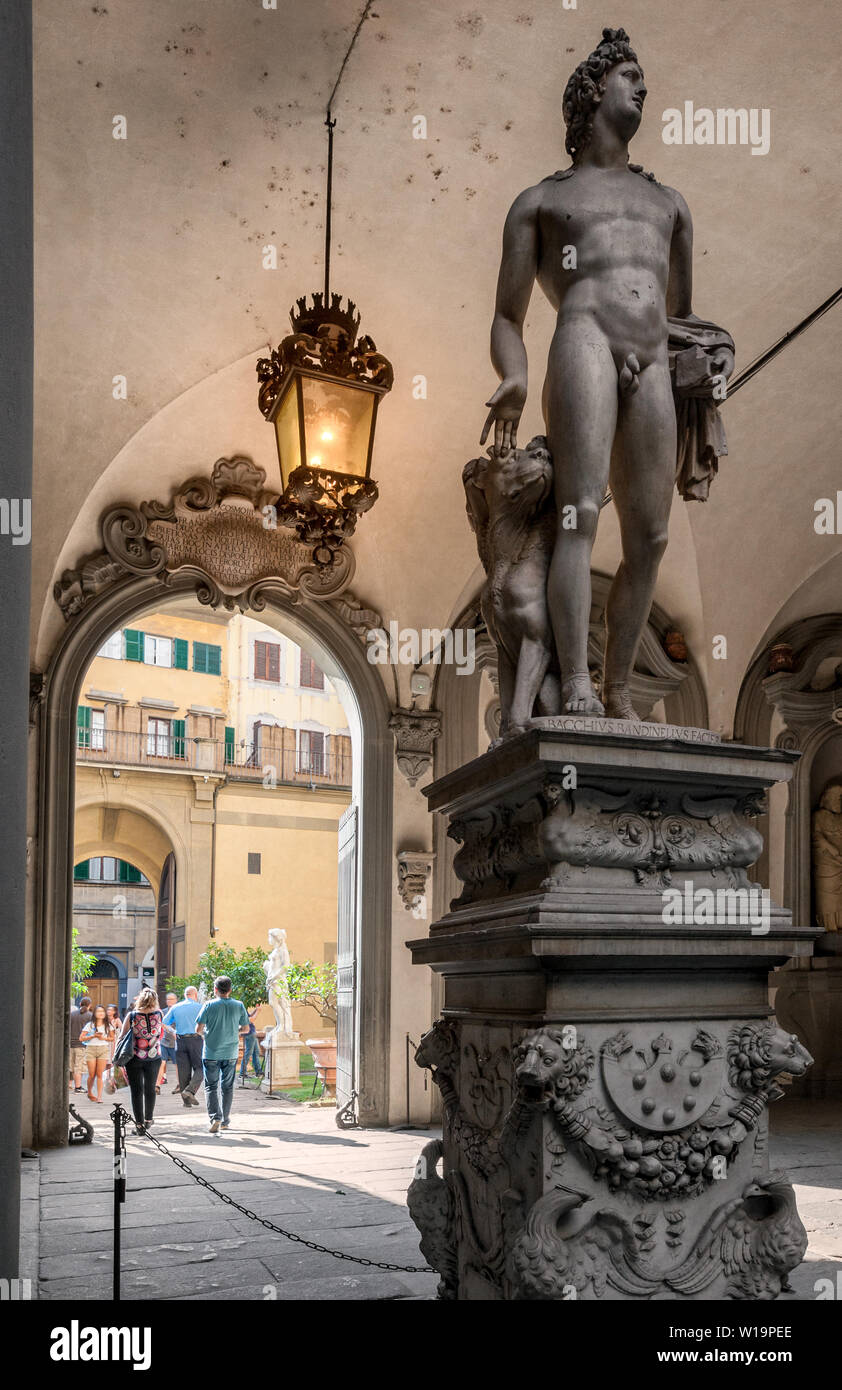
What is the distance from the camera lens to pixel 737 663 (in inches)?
464

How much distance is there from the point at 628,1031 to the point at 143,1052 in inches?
293

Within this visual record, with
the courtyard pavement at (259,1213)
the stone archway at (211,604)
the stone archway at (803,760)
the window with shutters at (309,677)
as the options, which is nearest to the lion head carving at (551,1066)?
the courtyard pavement at (259,1213)

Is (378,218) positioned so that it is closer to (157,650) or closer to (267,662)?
(157,650)

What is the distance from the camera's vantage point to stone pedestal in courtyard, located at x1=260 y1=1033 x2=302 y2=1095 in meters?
16.6

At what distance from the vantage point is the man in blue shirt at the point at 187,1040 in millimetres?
12898

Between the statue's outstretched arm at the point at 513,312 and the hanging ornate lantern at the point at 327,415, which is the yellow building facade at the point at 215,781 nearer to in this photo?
the hanging ornate lantern at the point at 327,415

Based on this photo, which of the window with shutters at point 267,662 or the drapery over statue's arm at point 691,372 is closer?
the drapery over statue's arm at point 691,372

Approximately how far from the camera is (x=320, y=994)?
742 inches

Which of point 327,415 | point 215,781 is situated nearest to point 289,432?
point 327,415

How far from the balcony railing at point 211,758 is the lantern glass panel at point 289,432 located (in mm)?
23231

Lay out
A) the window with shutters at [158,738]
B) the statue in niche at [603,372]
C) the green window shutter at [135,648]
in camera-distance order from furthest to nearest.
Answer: the green window shutter at [135,648], the window with shutters at [158,738], the statue in niche at [603,372]

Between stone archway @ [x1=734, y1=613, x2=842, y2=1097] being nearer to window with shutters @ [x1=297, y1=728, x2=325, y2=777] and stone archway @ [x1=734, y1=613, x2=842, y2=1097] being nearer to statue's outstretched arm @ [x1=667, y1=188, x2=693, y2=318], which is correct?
statue's outstretched arm @ [x1=667, y1=188, x2=693, y2=318]

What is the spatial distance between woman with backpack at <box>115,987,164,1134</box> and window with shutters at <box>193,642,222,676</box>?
22.9 meters

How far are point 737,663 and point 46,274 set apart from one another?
6982mm
